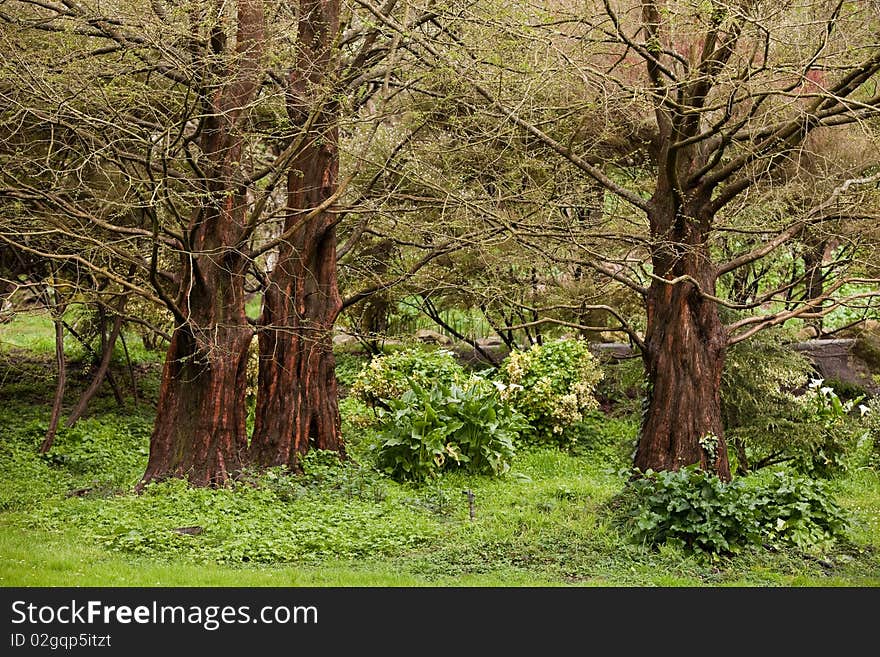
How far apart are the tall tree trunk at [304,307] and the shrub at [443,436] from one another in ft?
2.50

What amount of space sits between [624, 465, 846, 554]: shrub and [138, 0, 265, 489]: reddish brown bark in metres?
3.80

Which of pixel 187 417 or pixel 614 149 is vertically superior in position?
pixel 614 149

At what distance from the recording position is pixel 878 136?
28.5ft

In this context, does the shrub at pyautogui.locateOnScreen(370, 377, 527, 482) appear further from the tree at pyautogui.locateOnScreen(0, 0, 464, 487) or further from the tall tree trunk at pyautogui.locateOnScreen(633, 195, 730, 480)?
the tall tree trunk at pyautogui.locateOnScreen(633, 195, 730, 480)

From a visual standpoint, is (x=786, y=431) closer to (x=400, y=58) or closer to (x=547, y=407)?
(x=547, y=407)

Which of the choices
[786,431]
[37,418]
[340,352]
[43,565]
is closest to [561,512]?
[786,431]

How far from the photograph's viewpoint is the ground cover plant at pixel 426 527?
23.5 ft

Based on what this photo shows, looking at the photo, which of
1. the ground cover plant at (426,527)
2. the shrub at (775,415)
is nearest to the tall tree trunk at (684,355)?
the ground cover plant at (426,527)

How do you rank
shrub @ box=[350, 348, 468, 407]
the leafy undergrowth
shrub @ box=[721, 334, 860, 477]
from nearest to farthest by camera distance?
1. the leafy undergrowth
2. shrub @ box=[721, 334, 860, 477]
3. shrub @ box=[350, 348, 468, 407]

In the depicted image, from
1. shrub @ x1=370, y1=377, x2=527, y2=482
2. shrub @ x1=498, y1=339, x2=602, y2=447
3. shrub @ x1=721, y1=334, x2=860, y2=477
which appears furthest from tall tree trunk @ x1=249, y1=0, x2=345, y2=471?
shrub @ x1=721, y1=334, x2=860, y2=477

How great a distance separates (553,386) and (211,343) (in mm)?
4738

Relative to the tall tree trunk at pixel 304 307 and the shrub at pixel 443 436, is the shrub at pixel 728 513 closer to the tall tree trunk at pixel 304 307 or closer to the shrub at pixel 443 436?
the shrub at pixel 443 436

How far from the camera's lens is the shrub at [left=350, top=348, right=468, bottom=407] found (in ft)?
40.6
